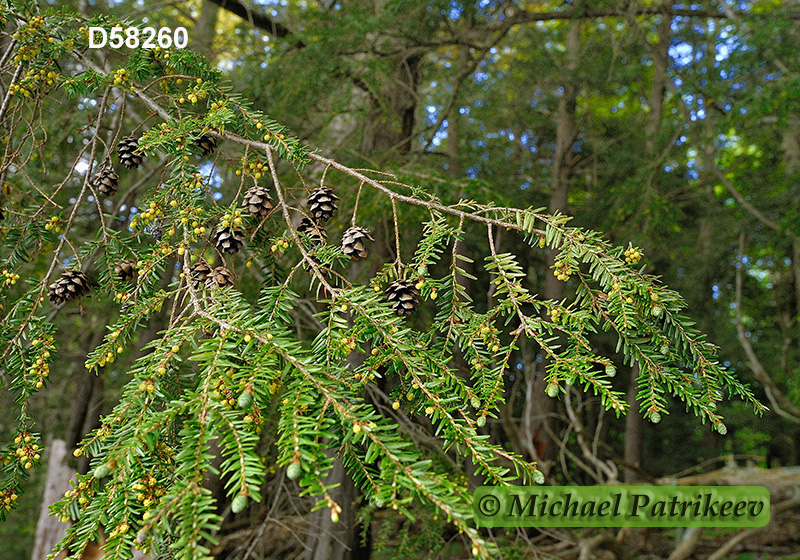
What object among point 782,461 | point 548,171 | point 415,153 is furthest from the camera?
point 782,461

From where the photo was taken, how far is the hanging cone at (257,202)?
120cm

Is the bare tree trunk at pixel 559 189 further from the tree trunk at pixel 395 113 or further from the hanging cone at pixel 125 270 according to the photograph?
the hanging cone at pixel 125 270

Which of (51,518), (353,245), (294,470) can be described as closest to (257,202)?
(353,245)

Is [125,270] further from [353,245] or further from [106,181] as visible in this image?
[353,245]

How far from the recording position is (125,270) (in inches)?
52.1

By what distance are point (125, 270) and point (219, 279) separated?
0.36m

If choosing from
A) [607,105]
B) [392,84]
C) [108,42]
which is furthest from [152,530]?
[607,105]

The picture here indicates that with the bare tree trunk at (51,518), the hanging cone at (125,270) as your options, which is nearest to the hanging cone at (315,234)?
the hanging cone at (125,270)

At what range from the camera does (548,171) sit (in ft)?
20.9

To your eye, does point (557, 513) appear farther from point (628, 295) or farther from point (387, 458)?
point (387, 458)

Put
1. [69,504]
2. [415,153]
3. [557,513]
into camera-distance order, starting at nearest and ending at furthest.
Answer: [69,504], [557,513], [415,153]

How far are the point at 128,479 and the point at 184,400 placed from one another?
15 centimetres

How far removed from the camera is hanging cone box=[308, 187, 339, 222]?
48.9 inches

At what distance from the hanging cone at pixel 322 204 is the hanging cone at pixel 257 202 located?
101mm
